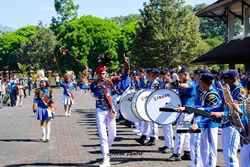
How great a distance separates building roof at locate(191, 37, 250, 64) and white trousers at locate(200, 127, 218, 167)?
1269cm

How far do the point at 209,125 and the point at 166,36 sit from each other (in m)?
45.5

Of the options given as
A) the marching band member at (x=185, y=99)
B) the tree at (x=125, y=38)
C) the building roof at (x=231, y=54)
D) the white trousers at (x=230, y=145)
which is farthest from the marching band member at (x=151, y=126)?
the tree at (x=125, y=38)

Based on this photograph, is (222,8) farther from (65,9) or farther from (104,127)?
(65,9)

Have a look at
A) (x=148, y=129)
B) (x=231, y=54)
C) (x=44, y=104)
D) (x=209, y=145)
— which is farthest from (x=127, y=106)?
(x=231, y=54)

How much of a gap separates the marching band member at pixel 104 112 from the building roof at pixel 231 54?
11.2m

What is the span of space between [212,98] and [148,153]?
4.40 m

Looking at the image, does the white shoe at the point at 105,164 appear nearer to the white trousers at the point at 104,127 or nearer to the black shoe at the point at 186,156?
the white trousers at the point at 104,127

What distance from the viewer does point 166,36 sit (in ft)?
173

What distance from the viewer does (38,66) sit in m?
79.9

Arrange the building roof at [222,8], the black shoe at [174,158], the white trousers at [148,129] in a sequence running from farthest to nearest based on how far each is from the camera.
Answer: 1. the building roof at [222,8]
2. the white trousers at [148,129]
3. the black shoe at [174,158]

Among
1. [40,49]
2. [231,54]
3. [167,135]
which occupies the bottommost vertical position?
[167,135]

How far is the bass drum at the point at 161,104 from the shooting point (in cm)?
1041

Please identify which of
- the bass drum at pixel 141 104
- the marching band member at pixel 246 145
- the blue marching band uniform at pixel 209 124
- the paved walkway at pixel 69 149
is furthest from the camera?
the bass drum at pixel 141 104

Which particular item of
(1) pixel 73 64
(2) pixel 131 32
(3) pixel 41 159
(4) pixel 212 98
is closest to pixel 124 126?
(3) pixel 41 159
